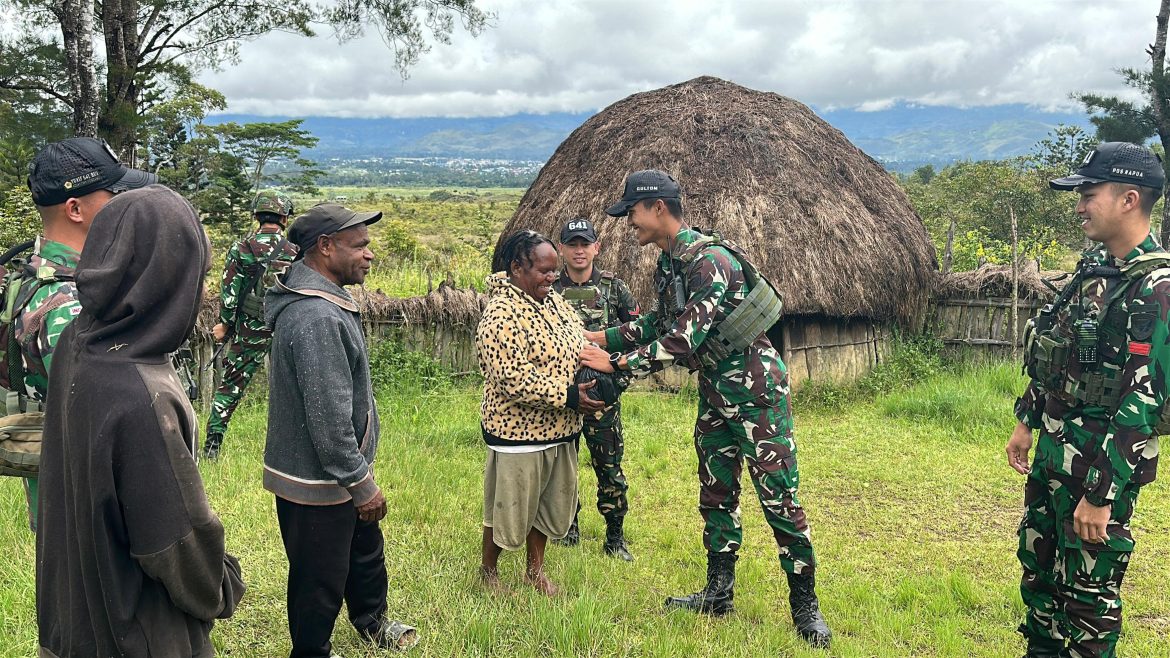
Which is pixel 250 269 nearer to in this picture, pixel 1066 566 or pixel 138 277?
pixel 138 277

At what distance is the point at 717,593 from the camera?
3.72 meters

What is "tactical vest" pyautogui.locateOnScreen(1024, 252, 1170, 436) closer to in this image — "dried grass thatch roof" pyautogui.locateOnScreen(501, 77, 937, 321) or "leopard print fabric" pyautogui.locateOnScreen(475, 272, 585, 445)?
"leopard print fabric" pyautogui.locateOnScreen(475, 272, 585, 445)

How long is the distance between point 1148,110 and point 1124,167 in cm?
1502

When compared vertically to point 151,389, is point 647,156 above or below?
above

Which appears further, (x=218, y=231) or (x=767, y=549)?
(x=218, y=231)

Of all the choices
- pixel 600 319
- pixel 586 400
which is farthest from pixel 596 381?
pixel 600 319

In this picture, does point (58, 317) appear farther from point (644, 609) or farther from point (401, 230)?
point (401, 230)

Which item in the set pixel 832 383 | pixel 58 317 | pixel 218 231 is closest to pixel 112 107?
pixel 58 317

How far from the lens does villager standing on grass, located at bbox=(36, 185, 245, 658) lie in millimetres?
1731

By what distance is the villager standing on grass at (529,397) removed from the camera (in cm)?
323

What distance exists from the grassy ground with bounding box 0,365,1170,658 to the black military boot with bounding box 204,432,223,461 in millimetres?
158

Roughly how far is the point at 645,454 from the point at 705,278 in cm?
346

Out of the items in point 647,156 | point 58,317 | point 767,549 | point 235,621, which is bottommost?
Answer: point 767,549

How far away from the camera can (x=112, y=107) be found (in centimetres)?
746
